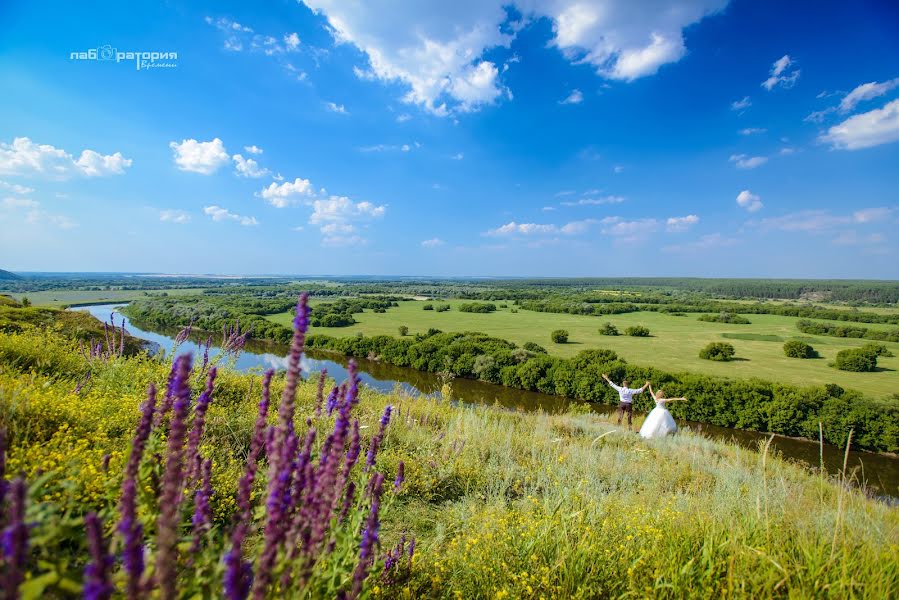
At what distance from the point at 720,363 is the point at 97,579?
1725 inches

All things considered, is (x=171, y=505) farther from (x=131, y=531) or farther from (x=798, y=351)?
(x=798, y=351)

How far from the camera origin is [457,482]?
5594mm

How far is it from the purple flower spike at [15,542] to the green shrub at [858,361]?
4871 centimetres

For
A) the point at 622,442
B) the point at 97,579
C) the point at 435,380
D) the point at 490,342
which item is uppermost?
the point at 97,579

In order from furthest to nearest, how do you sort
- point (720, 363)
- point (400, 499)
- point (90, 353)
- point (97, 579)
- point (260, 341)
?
1. point (260, 341)
2. point (720, 363)
3. point (90, 353)
4. point (400, 499)
5. point (97, 579)

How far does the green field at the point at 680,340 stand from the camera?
Answer: 31.6 meters

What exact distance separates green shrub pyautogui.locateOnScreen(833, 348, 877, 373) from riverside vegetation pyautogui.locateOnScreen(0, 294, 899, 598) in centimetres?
4018

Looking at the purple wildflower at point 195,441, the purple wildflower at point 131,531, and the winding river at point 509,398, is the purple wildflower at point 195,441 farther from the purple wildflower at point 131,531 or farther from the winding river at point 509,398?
the winding river at point 509,398

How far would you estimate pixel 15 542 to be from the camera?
921 mm

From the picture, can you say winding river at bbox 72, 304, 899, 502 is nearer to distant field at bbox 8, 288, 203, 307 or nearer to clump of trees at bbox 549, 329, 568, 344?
clump of trees at bbox 549, 329, 568, 344

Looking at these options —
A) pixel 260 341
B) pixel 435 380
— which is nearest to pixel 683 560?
pixel 435 380

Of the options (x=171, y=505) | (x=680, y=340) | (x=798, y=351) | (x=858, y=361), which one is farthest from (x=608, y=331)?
(x=171, y=505)

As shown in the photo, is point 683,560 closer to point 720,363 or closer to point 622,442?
point 622,442

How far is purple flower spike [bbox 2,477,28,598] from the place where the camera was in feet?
2.79
